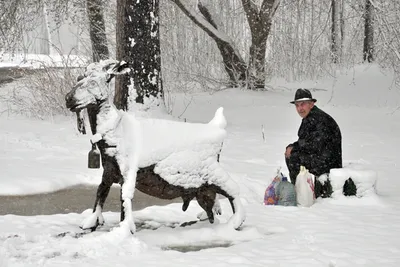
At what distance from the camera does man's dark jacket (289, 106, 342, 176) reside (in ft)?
23.3

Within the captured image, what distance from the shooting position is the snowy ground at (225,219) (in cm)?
490

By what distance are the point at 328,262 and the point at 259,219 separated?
1456 mm

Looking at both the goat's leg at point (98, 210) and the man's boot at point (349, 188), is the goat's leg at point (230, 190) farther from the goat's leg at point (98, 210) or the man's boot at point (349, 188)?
the man's boot at point (349, 188)

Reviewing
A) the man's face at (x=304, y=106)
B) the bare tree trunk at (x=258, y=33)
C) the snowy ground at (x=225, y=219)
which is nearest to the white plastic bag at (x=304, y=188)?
the snowy ground at (x=225, y=219)

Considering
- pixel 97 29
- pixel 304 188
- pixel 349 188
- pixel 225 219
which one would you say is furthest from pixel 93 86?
pixel 97 29

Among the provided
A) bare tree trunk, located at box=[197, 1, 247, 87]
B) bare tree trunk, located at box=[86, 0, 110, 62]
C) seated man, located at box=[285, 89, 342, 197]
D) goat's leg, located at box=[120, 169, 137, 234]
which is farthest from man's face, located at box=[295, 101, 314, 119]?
bare tree trunk, located at box=[86, 0, 110, 62]

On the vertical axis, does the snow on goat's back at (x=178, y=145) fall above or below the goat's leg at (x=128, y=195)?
above

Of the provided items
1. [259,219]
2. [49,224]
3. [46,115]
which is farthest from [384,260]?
[46,115]

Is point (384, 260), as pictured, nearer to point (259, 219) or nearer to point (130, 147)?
point (259, 219)

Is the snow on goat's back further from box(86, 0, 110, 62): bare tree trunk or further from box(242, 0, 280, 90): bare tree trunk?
box(86, 0, 110, 62): bare tree trunk

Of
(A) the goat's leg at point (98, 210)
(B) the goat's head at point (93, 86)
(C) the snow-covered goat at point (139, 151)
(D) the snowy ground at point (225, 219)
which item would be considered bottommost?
(D) the snowy ground at point (225, 219)

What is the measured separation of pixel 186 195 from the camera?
572cm

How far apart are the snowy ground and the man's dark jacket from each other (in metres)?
0.46

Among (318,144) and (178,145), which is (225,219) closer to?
(178,145)
